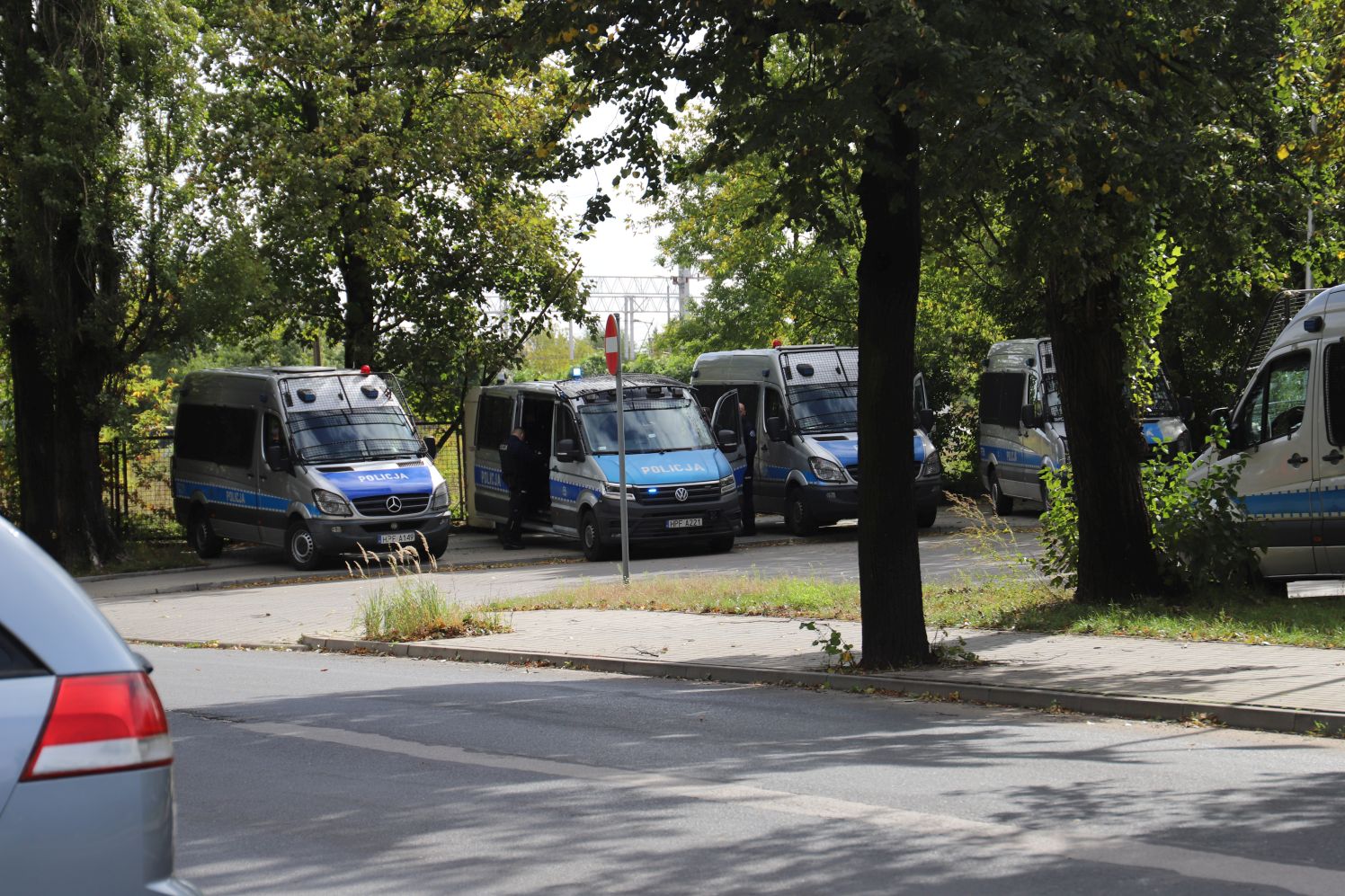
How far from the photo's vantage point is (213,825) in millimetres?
7039

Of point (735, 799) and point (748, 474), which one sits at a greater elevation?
point (748, 474)

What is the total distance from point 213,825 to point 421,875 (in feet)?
4.85

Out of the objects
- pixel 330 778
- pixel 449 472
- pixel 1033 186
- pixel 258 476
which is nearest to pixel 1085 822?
pixel 330 778

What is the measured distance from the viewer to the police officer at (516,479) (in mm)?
24766

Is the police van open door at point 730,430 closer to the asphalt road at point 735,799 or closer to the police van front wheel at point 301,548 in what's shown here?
the police van front wheel at point 301,548

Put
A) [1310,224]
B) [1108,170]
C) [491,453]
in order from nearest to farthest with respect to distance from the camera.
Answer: [1108,170] < [1310,224] < [491,453]

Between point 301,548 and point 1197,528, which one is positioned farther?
point 301,548

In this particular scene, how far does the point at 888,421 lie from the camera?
1154 cm

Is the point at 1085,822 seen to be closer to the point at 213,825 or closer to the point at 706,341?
the point at 213,825

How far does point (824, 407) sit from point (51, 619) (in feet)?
72.7

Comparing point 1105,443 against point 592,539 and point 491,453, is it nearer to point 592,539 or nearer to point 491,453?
point 592,539

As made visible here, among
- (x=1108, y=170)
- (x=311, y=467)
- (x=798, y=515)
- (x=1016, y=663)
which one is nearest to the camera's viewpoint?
(x=1108, y=170)

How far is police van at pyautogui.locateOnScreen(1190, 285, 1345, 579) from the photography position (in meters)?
13.7

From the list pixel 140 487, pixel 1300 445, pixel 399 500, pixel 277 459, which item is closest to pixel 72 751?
pixel 1300 445
